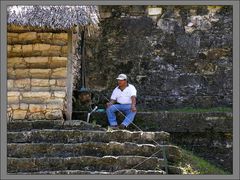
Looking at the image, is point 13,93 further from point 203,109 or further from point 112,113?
point 203,109

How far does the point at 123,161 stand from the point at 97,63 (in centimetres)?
439

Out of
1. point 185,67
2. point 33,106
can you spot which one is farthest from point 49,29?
point 185,67

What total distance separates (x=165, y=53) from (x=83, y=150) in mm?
4281

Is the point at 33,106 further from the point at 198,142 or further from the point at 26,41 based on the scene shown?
the point at 198,142

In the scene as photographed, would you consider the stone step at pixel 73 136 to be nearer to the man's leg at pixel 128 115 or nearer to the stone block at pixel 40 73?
the man's leg at pixel 128 115

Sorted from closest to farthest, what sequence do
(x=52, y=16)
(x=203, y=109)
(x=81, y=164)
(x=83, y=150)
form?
(x=81, y=164)
(x=83, y=150)
(x=52, y=16)
(x=203, y=109)

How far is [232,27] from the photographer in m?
13.0

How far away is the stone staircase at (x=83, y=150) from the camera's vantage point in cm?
898

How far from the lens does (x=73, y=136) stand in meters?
9.80

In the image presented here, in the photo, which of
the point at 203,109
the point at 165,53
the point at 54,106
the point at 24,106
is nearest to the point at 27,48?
the point at 24,106

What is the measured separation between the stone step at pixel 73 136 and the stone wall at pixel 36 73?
0.82 metres

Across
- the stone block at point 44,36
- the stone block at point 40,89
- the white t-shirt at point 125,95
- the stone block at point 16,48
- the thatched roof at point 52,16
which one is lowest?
the white t-shirt at point 125,95

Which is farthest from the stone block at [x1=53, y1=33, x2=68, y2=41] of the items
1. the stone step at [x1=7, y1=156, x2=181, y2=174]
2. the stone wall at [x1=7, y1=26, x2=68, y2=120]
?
the stone step at [x1=7, y1=156, x2=181, y2=174]

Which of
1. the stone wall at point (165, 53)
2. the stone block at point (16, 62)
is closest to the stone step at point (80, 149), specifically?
the stone block at point (16, 62)
